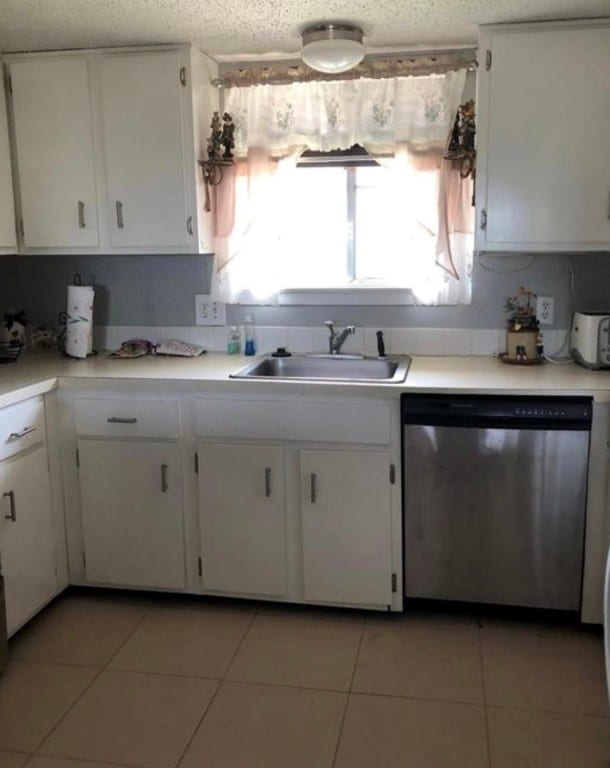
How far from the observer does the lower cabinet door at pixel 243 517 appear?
2.70m

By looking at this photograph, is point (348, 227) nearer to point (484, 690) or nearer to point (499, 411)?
point (499, 411)

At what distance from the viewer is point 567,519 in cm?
253

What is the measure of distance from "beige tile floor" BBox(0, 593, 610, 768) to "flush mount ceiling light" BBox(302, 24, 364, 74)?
1.98m

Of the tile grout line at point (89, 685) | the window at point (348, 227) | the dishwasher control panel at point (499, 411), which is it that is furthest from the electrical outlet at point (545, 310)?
the tile grout line at point (89, 685)

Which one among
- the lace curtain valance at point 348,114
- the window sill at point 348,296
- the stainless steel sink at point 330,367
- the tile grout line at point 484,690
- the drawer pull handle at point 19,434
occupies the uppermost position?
the lace curtain valance at point 348,114

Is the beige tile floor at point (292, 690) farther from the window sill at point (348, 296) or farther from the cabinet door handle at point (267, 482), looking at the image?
the window sill at point (348, 296)

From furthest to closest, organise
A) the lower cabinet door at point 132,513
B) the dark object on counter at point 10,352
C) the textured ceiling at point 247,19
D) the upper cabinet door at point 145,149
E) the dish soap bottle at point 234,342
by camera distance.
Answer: the dish soap bottle at point 234,342 → the dark object on counter at point 10,352 → the upper cabinet door at point 145,149 → the lower cabinet door at point 132,513 → the textured ceiling at point 247,19

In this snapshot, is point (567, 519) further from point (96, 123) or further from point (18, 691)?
point (96, 123)

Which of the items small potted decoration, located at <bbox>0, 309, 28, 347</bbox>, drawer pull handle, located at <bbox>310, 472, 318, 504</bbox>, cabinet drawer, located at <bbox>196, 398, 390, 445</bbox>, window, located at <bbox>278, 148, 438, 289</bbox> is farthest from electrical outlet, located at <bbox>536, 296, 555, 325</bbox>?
small potted decoration, located at <bbox>0, 309, 28, 347</bbox>

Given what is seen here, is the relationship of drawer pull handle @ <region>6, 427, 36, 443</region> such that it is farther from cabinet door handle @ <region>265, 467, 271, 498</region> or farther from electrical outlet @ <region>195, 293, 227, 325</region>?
electrical outlet @ <region>195, 293, 227, 325</region>

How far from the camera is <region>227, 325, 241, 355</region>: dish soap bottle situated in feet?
10.7

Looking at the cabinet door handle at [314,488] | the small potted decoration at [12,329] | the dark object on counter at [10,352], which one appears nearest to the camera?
the cabinet door handle at [314,488]

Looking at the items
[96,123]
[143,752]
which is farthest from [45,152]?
[143,752]

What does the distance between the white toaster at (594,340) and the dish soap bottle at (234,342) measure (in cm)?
138
